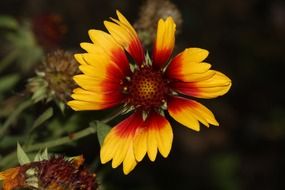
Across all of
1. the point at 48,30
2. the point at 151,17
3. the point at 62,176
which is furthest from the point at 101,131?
the point at 48,30

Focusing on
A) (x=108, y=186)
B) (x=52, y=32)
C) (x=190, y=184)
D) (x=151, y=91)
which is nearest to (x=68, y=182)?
(x=151, y=91)

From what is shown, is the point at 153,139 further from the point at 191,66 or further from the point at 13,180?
the point at 13,180

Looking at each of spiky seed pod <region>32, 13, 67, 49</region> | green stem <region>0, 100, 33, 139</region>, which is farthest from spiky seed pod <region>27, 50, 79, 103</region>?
spiky seed pod <region>32, 13, 67, 49</region>

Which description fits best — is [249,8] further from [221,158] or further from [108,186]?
[108,186]

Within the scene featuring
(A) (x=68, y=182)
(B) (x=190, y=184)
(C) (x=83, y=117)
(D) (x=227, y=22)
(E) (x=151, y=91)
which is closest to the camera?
(A) (x=68, y=182)

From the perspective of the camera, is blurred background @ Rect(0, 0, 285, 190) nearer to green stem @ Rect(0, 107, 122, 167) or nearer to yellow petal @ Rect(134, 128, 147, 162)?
green stem @ Rect(0, 107, 122, 167)

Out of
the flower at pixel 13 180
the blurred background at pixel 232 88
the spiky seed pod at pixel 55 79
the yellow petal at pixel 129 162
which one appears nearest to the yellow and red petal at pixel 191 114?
the yellow petal at pixel 129 162
